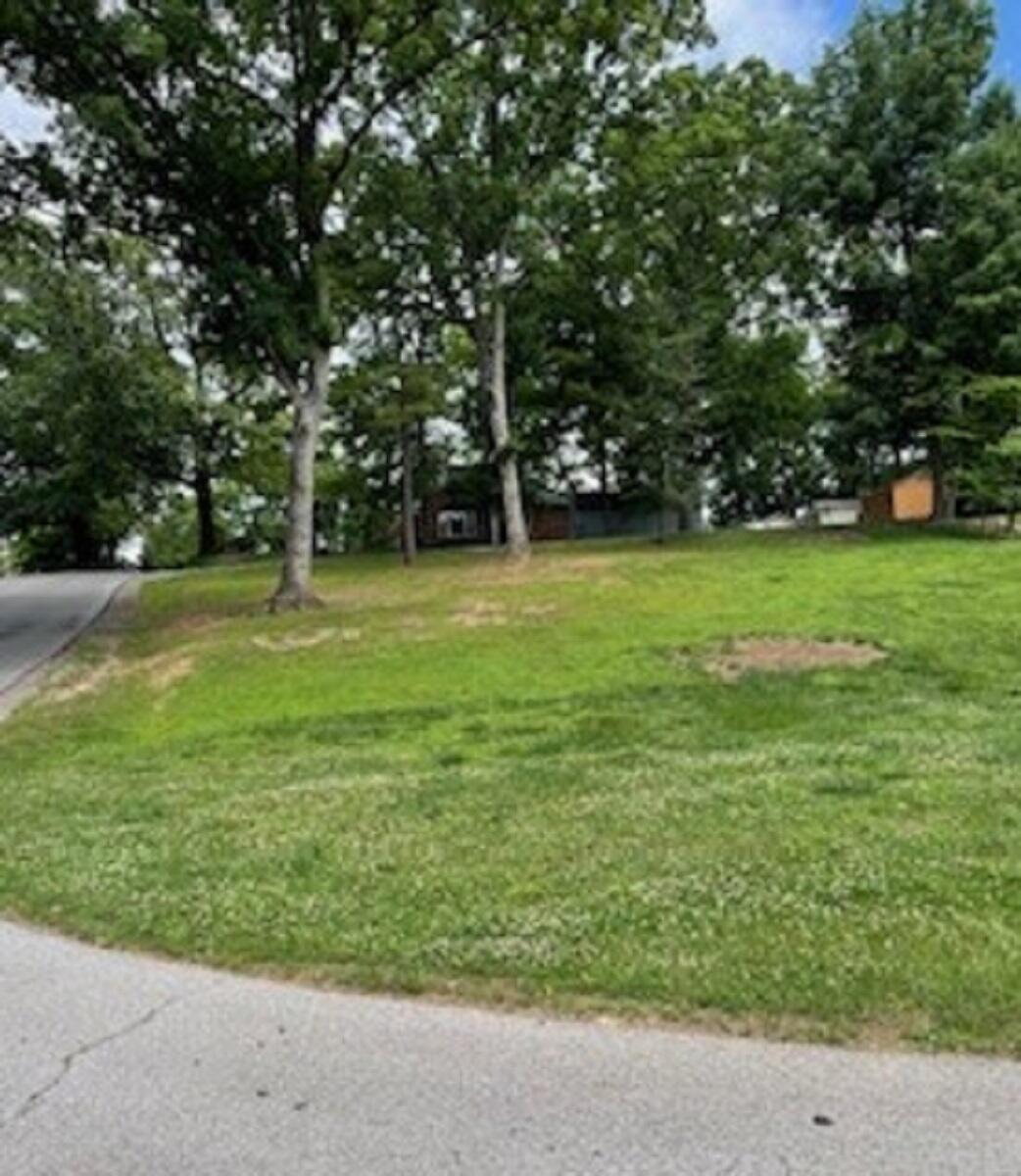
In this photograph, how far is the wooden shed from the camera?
34.4 metres

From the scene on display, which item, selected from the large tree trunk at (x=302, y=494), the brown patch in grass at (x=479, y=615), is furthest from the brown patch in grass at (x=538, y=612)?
the large tree trunk at (x=302, y=494)

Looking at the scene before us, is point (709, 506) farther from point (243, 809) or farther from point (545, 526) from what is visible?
point (243, 809)

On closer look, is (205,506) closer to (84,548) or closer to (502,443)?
(84,548)

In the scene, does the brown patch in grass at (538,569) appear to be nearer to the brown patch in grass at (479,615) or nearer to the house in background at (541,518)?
the brown patch in grass at (479,615)

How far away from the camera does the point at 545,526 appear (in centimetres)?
3944

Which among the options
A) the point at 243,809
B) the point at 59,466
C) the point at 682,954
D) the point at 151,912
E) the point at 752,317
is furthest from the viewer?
the point at 59,466

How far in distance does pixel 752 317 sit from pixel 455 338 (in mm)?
8071

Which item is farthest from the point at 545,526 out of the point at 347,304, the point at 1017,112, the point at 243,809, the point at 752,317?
the point at 243,809

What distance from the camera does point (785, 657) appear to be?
39.0ft

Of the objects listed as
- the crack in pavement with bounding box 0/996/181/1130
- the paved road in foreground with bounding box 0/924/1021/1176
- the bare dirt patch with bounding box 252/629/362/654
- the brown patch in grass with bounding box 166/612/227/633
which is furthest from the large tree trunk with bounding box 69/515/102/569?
the paved road in foreground with bounding box 0/924/1021/1176

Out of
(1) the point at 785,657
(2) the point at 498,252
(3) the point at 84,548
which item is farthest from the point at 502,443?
(3) the point at 84,548

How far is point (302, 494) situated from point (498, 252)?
32.6ft

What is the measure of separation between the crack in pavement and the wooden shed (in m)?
29.7

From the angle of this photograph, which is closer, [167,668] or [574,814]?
[574,814]
